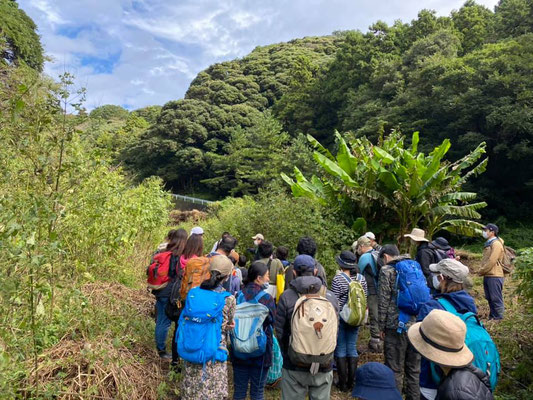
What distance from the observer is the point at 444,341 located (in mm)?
2021

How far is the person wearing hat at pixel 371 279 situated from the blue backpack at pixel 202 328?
8.60 ft

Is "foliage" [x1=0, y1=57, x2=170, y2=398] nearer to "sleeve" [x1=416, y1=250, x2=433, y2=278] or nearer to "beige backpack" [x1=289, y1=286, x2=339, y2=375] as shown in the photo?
"beige backpack" [x1=289, y1=286, x2=339, y2=375]

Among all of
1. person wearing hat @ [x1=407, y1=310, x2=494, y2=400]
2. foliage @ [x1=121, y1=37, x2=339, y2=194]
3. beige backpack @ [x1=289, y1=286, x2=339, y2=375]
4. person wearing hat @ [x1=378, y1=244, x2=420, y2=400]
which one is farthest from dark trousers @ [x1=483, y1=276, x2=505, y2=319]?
foliage @ [x1=121, y1=37, x2=339, y2=194]

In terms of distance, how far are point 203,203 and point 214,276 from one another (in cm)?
2175

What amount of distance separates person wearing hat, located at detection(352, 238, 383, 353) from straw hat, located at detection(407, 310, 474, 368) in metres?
2.81

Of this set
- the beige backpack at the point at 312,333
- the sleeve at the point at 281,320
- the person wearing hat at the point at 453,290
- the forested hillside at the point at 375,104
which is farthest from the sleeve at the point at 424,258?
the forested hillside at the point at 375,104

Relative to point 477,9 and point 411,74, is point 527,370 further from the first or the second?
point 477,9

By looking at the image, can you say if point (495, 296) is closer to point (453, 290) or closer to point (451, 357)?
point (453, 290)

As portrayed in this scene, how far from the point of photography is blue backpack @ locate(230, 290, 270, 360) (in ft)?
10.3

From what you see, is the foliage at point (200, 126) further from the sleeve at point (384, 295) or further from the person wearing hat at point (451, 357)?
the person wearing hat at point (451, 357)

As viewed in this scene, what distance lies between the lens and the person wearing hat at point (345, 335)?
407cm

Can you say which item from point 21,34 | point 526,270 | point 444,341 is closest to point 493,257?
point 526,270

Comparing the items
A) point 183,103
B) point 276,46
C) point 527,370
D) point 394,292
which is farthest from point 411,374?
point 276,46

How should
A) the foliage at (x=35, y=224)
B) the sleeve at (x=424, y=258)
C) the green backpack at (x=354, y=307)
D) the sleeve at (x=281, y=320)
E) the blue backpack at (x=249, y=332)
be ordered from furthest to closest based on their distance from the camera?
the sleeve at (x=424, y=258) → the green backpack at (x=354, y=307) → the blue backpack at (x=249, y=332) → the sleeve at (x=281, y=320) → the foliage at (x=35, y=224)
